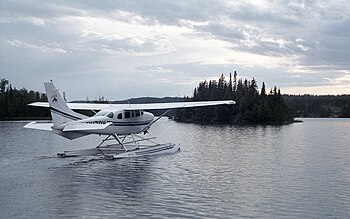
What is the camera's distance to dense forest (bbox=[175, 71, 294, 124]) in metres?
82.4

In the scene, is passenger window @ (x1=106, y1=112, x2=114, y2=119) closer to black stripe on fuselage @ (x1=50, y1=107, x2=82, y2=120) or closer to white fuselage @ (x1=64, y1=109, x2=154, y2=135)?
white fuselage @ (x1=64, y1=109, x2=154, y2=135)

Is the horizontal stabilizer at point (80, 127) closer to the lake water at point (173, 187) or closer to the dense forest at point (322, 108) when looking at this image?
the lake water at point (173, 187)

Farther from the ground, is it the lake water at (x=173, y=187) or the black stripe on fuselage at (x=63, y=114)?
the black stripe on fuselage at (x=63, y=114)

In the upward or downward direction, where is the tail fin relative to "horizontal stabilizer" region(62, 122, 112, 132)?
upward

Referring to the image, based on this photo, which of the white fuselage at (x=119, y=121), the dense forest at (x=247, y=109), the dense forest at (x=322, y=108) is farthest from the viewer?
the dense forest at (x=322, y=108)

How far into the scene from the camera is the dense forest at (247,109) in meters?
82.4

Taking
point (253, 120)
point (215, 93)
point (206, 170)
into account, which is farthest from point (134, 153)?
point (215, 93)

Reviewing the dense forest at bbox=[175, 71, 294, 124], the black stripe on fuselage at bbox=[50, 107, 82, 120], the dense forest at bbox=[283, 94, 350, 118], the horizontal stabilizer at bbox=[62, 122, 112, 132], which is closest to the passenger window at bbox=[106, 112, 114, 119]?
the horizontal stabilizer at bbox=[62, 122, 112, 132]

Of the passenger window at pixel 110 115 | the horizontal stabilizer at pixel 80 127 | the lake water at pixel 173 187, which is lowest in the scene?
the lake water at pixel 173 187

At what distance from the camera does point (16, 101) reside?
9338 cm

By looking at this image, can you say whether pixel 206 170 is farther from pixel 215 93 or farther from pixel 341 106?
pixel 341 106

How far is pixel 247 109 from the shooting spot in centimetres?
8388

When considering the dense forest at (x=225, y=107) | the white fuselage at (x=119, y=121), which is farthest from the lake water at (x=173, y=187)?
the dense forest at (x=225, y=107)

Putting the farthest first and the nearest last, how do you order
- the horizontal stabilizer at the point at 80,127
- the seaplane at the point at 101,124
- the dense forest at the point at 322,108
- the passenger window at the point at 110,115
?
the dense forest at the point at 322,108 < the passenger window at the point at 110,115 < the seaplane at the point at 101,124 < the horizontal stabilizer at the point at 80,127
